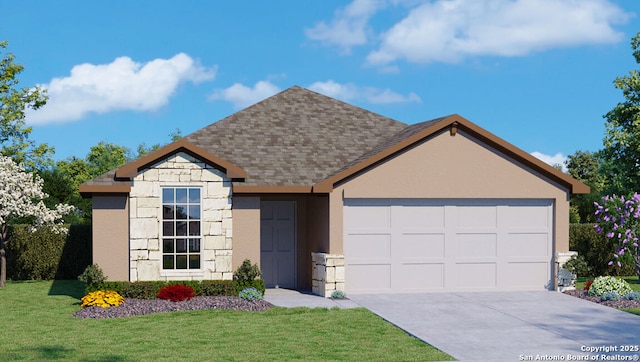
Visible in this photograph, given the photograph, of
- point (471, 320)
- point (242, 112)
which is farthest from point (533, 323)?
point (242, 112)

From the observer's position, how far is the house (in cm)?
1880

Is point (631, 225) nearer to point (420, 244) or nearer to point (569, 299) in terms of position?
point (569, 299)

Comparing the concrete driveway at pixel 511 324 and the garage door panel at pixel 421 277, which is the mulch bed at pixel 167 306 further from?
the garage door panel at pixel 421 277

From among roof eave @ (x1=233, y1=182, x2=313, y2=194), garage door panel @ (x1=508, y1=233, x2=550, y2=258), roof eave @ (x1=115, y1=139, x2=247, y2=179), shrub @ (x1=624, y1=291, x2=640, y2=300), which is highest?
roof eave @ (x1=115, y1=139, x2=247, y2=179)

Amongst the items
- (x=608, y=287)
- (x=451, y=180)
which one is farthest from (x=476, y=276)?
(x=608, y=287)

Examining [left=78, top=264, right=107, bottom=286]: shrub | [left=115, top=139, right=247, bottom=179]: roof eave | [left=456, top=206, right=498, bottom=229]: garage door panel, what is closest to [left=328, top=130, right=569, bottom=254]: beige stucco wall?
[left=456, top=206, right=498, bottom=229]: garage door panel

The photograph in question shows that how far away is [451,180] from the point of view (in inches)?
793

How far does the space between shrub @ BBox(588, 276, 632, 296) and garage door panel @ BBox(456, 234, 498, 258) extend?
8.70ft

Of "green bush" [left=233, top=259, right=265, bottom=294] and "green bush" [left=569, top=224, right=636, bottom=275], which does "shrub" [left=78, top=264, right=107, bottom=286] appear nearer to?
"green bush" [left=233, top=259, right=265, bottom=294]

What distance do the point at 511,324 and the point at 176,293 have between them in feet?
25.2

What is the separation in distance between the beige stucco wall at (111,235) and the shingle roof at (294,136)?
3.21 metres

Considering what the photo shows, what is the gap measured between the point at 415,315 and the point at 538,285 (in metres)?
6.13

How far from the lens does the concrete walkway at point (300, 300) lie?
17712 mm

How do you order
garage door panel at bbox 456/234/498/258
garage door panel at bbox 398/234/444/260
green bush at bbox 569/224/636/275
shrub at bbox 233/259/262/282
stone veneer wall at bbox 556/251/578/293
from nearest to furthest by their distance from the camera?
shrub at bbox 233/259/262/282 → garage door panel at bbox 398/234/444/260 → garage door panel at bbox 456/234/498/258 → stone veneer wall at bbox 556/251/578/293 → green bush at bbox 569/224/636/275
